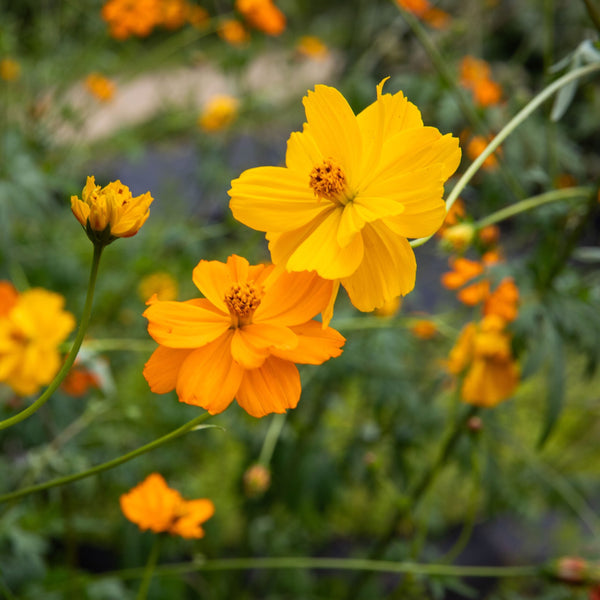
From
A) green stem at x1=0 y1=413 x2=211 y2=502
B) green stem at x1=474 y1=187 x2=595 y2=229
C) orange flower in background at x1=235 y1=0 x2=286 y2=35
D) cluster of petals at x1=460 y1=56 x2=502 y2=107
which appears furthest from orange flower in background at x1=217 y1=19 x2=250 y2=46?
green stem at x1=0 y1=413 x2=211 y2=502

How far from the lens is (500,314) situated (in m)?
0.66

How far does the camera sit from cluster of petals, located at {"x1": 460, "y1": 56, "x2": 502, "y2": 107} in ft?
3.88

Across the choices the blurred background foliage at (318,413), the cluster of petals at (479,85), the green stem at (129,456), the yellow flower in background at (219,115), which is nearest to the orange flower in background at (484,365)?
the blurred background foliage at (318,413)

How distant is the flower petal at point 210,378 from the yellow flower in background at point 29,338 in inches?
16.2

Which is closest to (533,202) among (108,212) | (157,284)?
(108,212)

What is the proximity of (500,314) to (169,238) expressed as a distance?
83cm

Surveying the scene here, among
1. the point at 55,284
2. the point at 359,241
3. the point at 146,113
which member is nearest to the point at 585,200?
the point at 359,241

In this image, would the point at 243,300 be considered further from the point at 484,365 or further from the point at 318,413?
the point at 318,413

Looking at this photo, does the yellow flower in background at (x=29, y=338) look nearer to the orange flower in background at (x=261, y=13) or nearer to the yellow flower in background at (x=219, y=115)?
the orange flower in background at (x=261, y=13)

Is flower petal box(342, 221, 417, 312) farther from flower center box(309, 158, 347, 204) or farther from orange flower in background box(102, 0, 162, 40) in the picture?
orange flower in background box(102, 0, 162, 40)

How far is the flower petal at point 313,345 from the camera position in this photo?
346mm

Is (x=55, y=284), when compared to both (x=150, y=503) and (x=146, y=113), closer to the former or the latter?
(x=150, y=503)

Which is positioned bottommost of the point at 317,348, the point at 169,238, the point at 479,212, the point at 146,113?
the point at 146,113

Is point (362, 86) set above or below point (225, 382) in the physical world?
below
